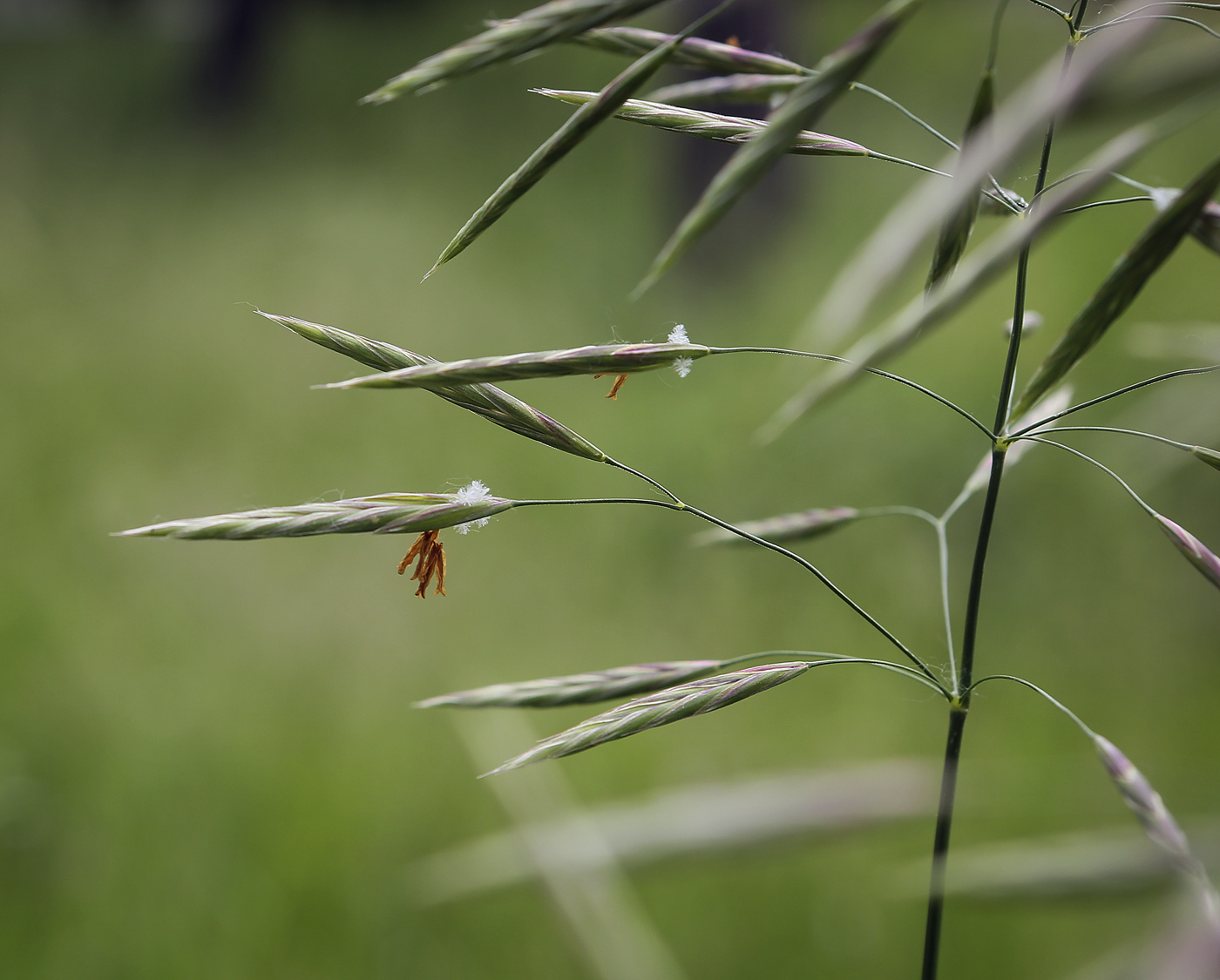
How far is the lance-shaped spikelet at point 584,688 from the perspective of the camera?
29cm

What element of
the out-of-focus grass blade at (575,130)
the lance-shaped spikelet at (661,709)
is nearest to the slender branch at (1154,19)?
the out-of-focus grass blade at (575,130)

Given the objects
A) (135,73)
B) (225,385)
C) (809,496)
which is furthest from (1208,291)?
(135,73)

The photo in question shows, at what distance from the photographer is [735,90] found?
0.97 feet

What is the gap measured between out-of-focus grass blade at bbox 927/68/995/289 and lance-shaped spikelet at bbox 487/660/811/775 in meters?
0.16

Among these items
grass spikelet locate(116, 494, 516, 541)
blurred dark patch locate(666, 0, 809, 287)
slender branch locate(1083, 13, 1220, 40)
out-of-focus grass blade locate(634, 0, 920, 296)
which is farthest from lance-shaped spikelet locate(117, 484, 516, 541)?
blurred dark patch locate(666, 0, 809, 287)

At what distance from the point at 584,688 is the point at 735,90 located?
26 centimetres

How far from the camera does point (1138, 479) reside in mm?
970

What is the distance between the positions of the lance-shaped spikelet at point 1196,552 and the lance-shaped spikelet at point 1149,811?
0.08 m

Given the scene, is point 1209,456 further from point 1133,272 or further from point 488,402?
point 488,402

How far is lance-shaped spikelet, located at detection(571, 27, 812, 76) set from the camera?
0.28 metres

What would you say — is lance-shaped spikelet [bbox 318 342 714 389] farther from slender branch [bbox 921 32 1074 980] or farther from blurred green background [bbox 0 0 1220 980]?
blurred green background [bbox 0 0 1220 980]

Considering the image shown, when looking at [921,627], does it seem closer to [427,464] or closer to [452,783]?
[452,783]

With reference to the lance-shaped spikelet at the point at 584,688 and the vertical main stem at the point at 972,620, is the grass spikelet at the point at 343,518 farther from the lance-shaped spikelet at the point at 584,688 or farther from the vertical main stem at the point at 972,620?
the vertical main stem at the point at 972,620

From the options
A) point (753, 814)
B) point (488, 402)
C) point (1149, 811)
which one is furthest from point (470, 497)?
point (1149, 811)
